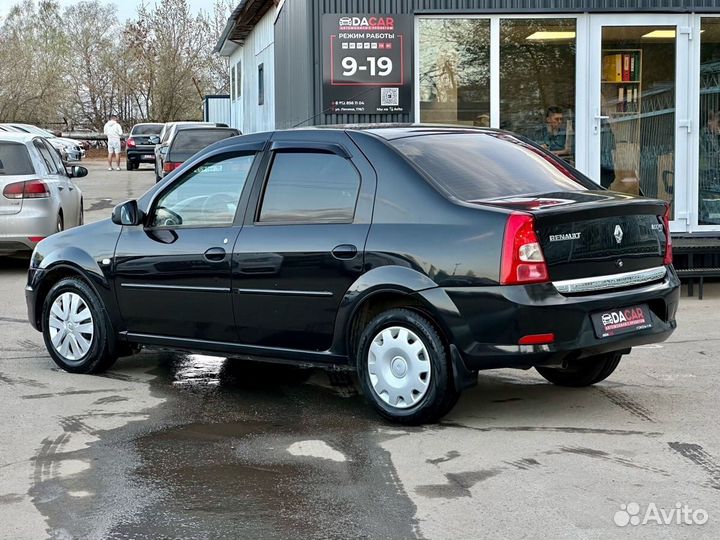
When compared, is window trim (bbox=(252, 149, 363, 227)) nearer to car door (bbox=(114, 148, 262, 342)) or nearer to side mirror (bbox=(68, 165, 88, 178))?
car door (bbox=(114, 148, 262, 342))

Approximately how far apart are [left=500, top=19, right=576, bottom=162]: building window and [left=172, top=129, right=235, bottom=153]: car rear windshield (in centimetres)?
1191

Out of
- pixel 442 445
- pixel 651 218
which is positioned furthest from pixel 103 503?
pixel 651 218

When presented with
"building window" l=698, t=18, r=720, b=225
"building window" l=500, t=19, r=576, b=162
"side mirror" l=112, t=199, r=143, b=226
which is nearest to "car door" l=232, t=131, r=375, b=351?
"side mirror" l=112, t=199, r=143, b=226

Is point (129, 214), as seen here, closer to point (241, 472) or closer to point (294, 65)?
point (241, 472)

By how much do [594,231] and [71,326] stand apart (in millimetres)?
3669

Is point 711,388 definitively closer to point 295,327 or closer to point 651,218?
point 651,218

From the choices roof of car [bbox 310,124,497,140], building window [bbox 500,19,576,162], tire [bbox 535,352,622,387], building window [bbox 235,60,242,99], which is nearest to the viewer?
roof of car [bbox 310,124,497,140]

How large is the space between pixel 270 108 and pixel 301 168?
659 inches

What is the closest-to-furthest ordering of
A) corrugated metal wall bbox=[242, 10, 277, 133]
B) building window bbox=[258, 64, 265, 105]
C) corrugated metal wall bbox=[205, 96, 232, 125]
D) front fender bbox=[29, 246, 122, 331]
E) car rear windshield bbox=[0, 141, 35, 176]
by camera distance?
front fender bbox=[29, 246, 122, 331] → car rear windshield bbox=[0, 141, 35, 176] → corrugated metal wall bbox=[242, 10, 277, 133] → building window bbox=[258, 64, 265, 105] → corrugated metal wall bbox=[205, 96, 232, 125]

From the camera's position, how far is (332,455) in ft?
19.1

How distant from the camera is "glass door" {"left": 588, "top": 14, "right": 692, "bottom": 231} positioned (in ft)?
42.8

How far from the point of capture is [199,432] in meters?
6.34

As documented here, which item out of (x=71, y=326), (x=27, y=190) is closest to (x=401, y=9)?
(x=27, y=190)

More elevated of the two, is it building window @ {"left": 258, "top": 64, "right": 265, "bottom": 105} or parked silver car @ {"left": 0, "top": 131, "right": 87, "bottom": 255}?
building window @ {"left": 258, "top": 64, "right": 265, "bottom": 105}
